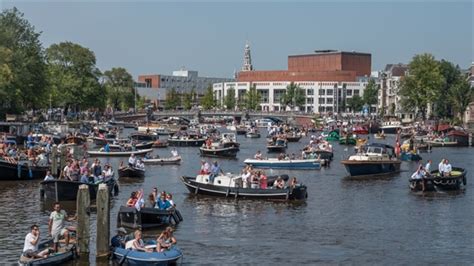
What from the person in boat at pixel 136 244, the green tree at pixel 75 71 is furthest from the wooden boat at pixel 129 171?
the green tree at pixel 75 71

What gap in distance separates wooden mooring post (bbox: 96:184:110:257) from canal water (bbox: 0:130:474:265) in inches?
23.8

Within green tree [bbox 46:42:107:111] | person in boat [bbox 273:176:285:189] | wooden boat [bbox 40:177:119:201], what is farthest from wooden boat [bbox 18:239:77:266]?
green tree [bbox 46:42:107:111]

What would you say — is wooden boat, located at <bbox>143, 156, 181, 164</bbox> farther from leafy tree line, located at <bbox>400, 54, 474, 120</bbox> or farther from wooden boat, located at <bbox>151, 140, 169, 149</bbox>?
leafy tree line, located at <bbox>400, 54, 474, 120</bbox>

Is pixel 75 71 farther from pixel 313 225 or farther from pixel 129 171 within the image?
pixel 313 225

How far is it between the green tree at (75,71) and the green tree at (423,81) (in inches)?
Result: 2721

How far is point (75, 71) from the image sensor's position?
15088 cm

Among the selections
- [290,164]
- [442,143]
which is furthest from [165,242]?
[442,143]

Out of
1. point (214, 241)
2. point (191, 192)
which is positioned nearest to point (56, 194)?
point (191, 192)

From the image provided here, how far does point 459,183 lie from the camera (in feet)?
195

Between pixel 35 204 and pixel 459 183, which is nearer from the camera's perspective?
pixel 35 204

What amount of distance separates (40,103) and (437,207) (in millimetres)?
80720

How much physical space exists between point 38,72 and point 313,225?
75.2 meters

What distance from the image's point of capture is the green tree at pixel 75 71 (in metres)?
147

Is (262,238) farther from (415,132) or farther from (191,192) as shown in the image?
(415,132)
